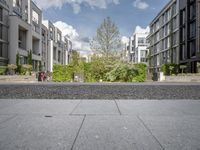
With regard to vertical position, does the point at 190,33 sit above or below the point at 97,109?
above

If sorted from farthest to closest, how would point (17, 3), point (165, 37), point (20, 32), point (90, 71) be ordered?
1. point (165, 37)
2. point (20, 32)
3. point (17, 3)
4. point (90, 71)

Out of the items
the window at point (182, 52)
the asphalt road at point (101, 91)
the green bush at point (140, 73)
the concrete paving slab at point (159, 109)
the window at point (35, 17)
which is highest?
the window at point (35, 17)

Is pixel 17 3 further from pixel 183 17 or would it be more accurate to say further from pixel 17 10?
pixel 183 17

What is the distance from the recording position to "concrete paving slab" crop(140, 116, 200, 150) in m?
4.15

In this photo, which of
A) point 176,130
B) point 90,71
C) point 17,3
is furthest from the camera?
point 17,3

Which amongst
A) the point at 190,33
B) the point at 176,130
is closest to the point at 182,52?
the point at 190,33

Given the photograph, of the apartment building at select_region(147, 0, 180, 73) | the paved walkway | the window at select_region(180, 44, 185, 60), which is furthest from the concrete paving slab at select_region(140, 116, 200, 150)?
the apartment building at select_region(147, 0, 180, 73)

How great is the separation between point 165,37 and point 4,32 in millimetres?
36101

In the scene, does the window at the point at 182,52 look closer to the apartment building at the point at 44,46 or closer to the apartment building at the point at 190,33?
the apartment building at the point at 190,33

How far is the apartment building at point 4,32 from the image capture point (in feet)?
130

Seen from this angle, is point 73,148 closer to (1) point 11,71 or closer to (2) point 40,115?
(2) point 40,115

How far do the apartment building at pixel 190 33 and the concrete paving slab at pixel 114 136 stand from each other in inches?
1418

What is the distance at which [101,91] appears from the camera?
461 inches

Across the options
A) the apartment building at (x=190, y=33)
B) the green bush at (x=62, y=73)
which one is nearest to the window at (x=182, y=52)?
the apartment building at (x=190, y=33)
